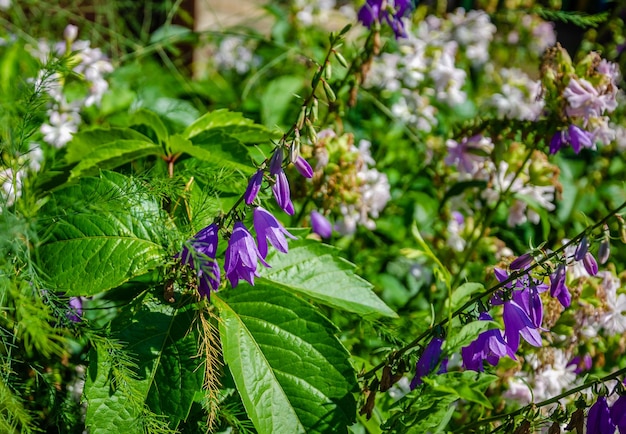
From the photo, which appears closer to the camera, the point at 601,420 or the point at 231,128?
the point at 601,420

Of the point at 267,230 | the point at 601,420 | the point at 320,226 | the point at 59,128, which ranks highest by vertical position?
the point at 59,128

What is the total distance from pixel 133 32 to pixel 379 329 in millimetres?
2893

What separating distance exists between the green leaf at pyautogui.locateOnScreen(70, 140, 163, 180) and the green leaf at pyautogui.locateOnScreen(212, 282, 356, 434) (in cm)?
33

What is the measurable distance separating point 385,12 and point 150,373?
1045 mm

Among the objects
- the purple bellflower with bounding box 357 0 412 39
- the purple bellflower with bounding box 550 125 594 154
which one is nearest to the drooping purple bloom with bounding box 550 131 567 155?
the purple bellflower with bounding box 550 125 594 154

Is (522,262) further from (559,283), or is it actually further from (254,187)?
(254,187)

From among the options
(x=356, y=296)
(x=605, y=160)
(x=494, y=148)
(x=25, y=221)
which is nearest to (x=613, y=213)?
(x=356, y=296)

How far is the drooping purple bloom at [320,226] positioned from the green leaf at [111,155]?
604 mm

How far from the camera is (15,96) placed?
1462 mm

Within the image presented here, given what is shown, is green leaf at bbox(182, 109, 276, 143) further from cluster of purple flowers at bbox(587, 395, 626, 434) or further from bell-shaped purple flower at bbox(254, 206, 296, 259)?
cluster of purple flowers at bbox(587, 395, 626, 434)

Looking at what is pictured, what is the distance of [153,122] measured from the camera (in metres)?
1.34

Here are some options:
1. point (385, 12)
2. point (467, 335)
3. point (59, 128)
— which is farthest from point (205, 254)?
point (59, 128)

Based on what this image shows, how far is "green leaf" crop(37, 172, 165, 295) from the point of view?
40.2 inches

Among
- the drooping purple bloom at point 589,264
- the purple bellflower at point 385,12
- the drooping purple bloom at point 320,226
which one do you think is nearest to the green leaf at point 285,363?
the drooping purple bloom at point 589,264
